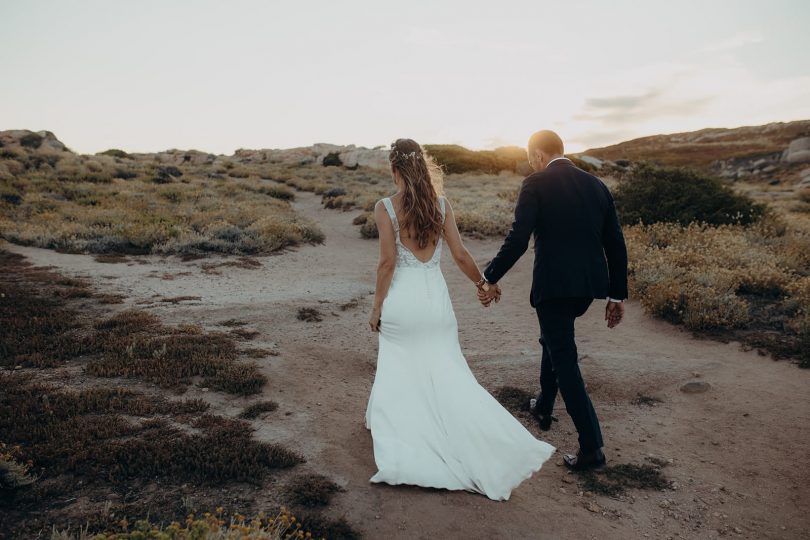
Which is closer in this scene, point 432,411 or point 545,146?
point 432,411

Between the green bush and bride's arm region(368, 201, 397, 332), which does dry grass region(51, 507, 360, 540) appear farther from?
the green bush

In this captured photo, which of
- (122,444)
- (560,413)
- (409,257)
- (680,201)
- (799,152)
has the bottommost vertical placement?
(560,413)

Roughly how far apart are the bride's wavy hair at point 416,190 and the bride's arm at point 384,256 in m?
0.13

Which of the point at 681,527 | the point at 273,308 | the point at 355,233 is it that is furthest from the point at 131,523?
the point at 355,233

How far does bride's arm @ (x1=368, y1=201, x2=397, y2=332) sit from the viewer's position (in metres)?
4.08

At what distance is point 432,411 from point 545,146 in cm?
244

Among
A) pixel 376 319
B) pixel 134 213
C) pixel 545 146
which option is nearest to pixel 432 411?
pixel 376 319

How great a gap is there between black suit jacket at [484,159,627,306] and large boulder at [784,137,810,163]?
166 ft

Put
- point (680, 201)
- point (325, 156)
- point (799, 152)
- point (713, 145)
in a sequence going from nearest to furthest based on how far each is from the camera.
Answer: point (680, 201)
point (799, 152)
point (325, 156)
point (713, 145)

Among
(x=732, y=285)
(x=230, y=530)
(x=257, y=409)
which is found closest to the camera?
(x=230, y=530)

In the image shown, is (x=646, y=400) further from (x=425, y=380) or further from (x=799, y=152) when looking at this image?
(x=799, y=152)

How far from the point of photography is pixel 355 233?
17578mm

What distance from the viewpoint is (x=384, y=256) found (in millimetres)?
4141

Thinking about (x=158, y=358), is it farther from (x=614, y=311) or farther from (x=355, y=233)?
(x=355, y=233)
